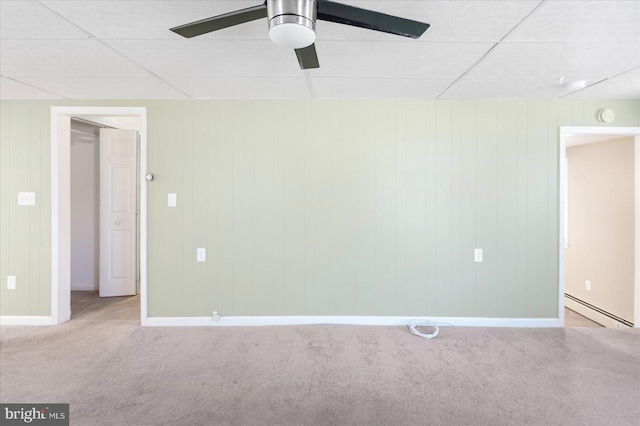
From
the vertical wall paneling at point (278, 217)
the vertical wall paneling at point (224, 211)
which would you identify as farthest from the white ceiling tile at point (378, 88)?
the vertical wall paneling at point (224, 211)

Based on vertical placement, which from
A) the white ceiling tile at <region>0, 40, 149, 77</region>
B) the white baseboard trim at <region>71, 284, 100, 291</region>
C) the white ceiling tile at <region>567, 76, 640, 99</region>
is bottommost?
the white baseboard trim at <region>71, 284, 100, 291</region>

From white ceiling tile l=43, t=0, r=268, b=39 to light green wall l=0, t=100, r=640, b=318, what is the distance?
1.16 meters

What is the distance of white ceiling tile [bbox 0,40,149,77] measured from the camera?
1873 millimetres

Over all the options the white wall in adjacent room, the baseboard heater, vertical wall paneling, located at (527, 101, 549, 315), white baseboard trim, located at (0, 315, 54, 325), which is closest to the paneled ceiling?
vertical wall paneling, located at (527, 101, 549, 315)

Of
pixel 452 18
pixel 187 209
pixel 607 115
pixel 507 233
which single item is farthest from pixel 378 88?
pixel 607 115

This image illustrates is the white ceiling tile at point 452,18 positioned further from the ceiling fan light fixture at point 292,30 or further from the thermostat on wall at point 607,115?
the thermostat on wall at point 607,115

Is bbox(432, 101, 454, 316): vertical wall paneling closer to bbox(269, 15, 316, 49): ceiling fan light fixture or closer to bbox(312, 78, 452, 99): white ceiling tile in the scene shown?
bbox(312, 78, 452, 99): white ceiling tile

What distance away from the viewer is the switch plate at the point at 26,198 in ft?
9.57

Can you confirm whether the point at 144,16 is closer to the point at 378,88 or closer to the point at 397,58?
the point at 397,58

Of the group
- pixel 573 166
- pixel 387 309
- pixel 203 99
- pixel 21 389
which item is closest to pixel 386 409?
pixel 387 309

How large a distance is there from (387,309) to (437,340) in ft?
1.73

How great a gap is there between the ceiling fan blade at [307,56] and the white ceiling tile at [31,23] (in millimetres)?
1361

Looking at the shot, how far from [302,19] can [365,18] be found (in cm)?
28

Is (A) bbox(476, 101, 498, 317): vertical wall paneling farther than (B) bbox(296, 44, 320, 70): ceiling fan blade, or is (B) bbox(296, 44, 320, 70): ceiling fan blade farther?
(A) bbox(476, 101, 498, 317): vertical wall paneling
